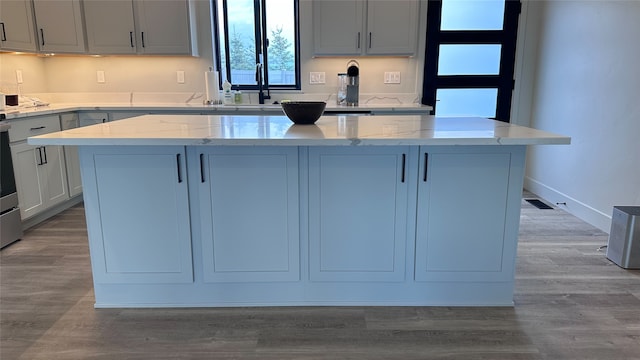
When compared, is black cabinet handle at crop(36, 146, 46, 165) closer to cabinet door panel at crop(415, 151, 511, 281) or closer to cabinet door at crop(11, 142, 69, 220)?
cabinet door at crop(11, 142, 69, 220)

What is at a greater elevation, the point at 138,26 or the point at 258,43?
the point at 138,26

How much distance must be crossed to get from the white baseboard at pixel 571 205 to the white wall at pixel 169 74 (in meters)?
1.51

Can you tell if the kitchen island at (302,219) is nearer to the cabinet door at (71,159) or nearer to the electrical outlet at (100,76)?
the cabinet door at (71,159)

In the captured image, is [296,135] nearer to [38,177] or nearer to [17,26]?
[38,177]

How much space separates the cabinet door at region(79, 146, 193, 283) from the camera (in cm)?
200

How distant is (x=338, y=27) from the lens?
4164 mm

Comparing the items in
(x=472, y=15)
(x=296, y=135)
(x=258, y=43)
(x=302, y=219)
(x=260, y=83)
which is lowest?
(x=302, y=219)

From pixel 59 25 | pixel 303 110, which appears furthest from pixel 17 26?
pixel 303 110

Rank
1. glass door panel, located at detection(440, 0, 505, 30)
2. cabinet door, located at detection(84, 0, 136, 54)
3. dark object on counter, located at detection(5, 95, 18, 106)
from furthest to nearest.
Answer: glass door panel, located at detection(440, 0, 505, 30)
cabinet door, located at detection(84, 0, 136, 54)
dark object on counter, located at detection(5, 95, 18, 106)

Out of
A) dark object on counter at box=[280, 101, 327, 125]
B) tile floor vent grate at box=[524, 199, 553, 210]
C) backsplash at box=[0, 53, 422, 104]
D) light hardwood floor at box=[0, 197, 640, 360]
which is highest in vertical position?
backsplash at box=[0, 53, 422, 104]

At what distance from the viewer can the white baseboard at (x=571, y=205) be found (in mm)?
3318

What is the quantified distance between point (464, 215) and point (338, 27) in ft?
8.86

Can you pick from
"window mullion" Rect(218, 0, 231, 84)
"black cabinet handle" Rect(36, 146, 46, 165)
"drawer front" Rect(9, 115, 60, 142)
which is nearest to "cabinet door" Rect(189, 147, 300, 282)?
"drawer front" Rect(9, 115, 60, 142)

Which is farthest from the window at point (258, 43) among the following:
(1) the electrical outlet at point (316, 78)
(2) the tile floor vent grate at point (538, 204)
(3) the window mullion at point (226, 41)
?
(2) the tile floor vent grate at point (538, 204)
